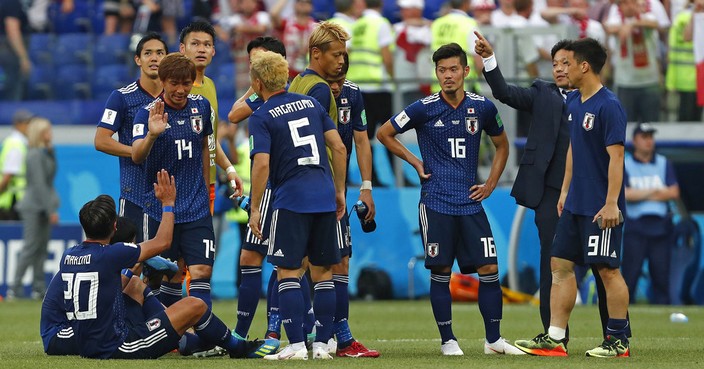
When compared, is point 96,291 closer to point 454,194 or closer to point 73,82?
point 454,194

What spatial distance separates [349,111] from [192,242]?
5.27ft

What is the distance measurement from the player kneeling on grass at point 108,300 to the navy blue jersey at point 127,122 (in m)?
0.72

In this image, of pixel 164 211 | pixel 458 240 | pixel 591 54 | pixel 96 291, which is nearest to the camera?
pixel 96 291

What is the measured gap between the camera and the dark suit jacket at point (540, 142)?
33.2 feet

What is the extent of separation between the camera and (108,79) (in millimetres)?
19844

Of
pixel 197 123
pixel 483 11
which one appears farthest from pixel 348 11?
pixel 197 123

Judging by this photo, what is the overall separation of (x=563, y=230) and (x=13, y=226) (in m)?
10.8

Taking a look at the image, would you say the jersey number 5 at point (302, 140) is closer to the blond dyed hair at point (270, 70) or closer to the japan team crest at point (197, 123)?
the blond dyed hair at point (270, 70)

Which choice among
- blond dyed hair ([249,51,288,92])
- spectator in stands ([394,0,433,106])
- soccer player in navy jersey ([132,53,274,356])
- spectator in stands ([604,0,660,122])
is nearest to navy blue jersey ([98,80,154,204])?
soccer player in navy jersey ([132,53,274,356])

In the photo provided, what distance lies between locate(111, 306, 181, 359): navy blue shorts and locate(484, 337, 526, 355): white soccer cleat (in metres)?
2.27

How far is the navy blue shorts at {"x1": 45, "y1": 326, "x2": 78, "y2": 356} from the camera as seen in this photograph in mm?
9117

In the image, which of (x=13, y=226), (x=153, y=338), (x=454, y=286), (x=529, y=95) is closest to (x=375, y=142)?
(x=454, y=286)

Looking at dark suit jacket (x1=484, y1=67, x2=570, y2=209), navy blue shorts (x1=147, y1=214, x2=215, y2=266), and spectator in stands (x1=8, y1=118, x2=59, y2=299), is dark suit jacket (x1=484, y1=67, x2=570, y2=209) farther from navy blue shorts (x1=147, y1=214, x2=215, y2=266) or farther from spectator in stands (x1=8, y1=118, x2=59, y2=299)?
spectator in stands (x1=8, y1=118, x2=59, y2=299)

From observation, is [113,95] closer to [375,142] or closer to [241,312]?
[241,312]
